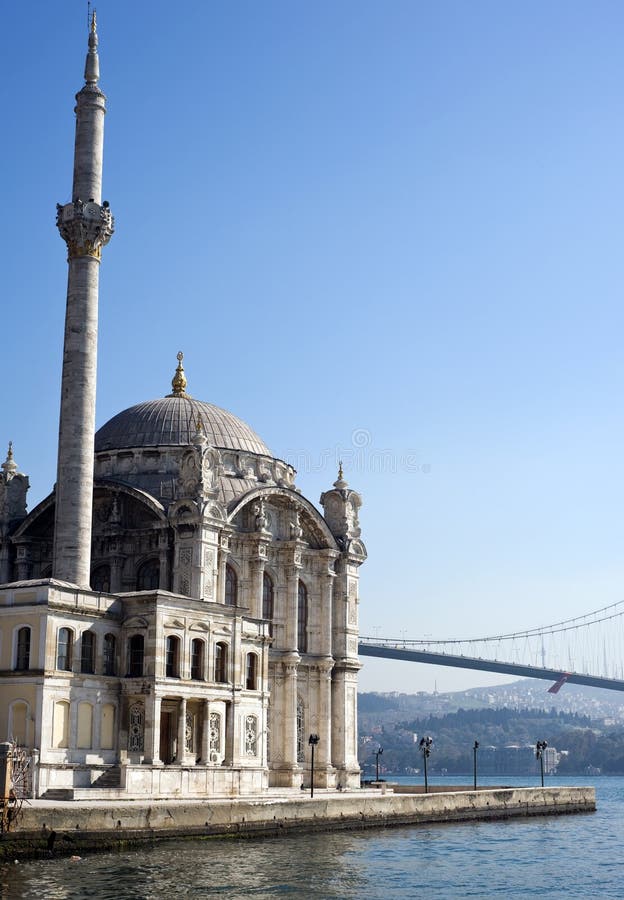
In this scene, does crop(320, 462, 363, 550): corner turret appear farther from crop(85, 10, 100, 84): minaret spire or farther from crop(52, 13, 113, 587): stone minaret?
crop(85, 10, 100, 84): minaret spire

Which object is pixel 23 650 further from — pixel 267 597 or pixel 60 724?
pixel 267 597

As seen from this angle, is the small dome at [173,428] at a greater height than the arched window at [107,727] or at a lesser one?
greater

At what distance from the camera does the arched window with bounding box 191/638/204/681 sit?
140 ft

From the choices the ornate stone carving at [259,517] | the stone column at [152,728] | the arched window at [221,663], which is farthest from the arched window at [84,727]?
the ornate stone carving at [259,517]

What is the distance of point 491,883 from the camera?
32094mm

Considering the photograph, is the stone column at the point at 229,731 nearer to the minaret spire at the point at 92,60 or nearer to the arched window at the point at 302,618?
the arched window at the point at 302,618

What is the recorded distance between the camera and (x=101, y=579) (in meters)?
51.5

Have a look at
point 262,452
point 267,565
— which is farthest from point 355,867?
point 262,452

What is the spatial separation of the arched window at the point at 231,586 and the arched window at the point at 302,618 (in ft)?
13.7

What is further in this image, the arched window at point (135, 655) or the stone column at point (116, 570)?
the stone column at point (116, 570)

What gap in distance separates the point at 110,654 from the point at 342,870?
12.6 metres

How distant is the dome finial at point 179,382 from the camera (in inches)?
2335

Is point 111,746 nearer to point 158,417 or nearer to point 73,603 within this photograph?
point 73,603

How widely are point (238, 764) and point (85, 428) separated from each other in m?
12.5
